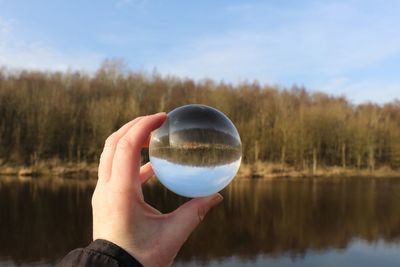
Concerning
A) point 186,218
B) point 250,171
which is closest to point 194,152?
point 186,218

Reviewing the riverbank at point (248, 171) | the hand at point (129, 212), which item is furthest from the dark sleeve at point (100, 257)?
the riverbank at point (248, 171)

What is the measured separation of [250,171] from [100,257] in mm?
35450

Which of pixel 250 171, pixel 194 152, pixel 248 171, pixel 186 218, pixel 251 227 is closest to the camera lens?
pixel 186 218

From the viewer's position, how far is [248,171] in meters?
36.0

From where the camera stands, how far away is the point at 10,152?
38.2 m

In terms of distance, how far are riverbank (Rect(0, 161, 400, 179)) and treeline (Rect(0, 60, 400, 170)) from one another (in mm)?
1618

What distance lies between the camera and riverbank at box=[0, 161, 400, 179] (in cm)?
3378

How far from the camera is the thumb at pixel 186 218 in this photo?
5.03ft

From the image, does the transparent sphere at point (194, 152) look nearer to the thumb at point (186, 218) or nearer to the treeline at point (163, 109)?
the thumb at point (186, 218)

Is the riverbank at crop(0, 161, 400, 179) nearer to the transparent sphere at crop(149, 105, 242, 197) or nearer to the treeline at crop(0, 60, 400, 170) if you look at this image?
the treeline at crop(0, 60, 400, 170)

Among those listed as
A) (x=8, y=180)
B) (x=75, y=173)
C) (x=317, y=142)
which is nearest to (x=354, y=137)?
(x=317, y=142)

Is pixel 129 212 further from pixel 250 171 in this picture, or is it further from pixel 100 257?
pixel 250 171

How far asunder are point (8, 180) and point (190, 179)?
3128cm

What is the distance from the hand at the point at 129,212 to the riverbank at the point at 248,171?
108ft
